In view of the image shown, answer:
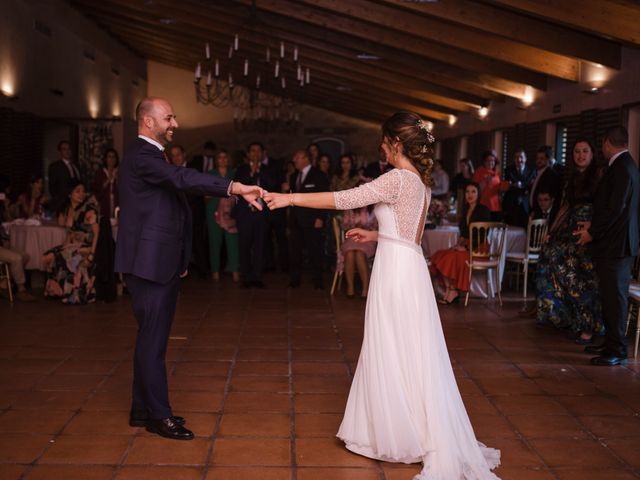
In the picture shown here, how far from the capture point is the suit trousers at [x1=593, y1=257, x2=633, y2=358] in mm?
4852

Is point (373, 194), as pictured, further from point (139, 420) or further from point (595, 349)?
point (595, 349)

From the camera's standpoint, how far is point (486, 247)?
7.15 meters

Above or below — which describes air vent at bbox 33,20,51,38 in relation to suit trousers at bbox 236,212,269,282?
above

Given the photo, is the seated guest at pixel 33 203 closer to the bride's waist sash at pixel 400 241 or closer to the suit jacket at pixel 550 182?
the suit jacket at pixel 550 182

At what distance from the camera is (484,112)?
562 inches

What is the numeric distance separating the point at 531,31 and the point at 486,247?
9.69 feet

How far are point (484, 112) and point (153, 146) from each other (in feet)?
38.9

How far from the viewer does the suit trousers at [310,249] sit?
802 cm

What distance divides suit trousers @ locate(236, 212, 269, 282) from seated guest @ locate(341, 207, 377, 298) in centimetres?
98

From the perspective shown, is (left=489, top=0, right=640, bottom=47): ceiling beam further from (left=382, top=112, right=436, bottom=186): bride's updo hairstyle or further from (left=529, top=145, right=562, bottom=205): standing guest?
(left=382, top=112, right=436, bottom=186): bride's updo hairstyle

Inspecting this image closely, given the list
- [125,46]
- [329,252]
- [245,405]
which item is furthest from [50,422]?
[125,46]

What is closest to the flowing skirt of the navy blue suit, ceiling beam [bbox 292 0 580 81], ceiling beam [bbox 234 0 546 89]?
the navy blue suit

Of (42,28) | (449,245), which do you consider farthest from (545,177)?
(42,28)

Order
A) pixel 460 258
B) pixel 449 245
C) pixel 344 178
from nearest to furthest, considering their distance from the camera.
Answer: pixel 460 258, pixel 449 245, pixel 344 178
